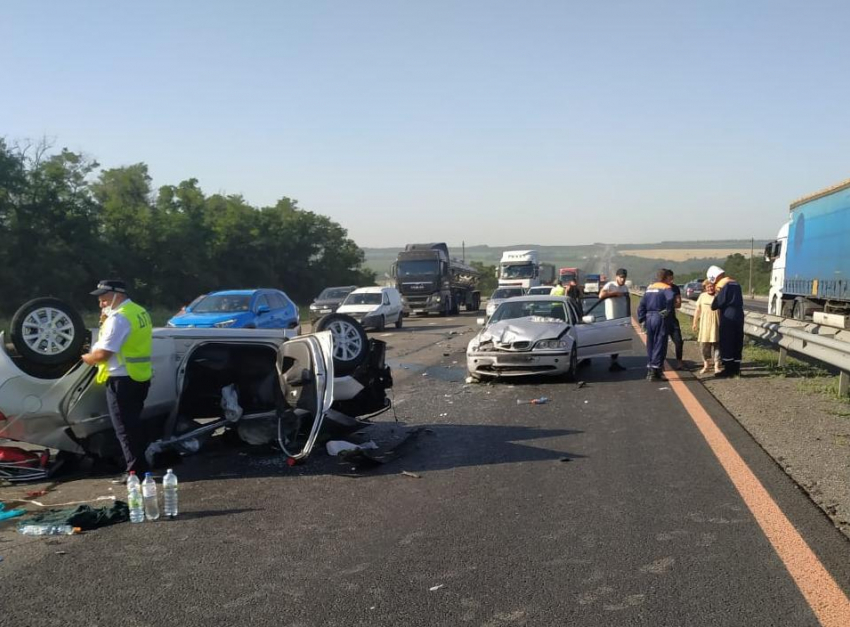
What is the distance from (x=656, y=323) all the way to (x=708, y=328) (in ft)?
3.11

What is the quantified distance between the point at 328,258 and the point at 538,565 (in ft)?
213

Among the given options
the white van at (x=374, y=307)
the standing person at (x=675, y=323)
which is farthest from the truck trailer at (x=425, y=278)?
the standing person at (x=675, y=323)

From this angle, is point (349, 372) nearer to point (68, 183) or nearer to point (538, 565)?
point (538, 565)

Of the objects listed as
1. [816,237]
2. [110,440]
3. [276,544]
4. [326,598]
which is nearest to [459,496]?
[276,544]

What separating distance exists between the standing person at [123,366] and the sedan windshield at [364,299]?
21937mm

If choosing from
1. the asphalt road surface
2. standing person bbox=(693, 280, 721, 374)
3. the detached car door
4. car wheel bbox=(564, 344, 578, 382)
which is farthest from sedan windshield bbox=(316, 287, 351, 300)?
the asphalt road surface

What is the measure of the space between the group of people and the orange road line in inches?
176

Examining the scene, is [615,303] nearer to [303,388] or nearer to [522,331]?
[522,331]

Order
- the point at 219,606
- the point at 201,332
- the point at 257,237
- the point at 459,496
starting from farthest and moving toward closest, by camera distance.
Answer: the point at 257,237, the point at 201,332, the point at 459,496, the point at 219,606

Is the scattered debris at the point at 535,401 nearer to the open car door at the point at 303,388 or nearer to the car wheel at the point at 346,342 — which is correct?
the car wheel at the point at 346,342

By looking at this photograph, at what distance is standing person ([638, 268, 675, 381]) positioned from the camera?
12.1 meters

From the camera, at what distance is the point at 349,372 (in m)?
8.09

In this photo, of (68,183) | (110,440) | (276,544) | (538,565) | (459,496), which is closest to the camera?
(538,565)

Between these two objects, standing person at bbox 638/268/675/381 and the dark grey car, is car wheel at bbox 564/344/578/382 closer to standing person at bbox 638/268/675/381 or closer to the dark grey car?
standing person at bbox 638/268/675/381
